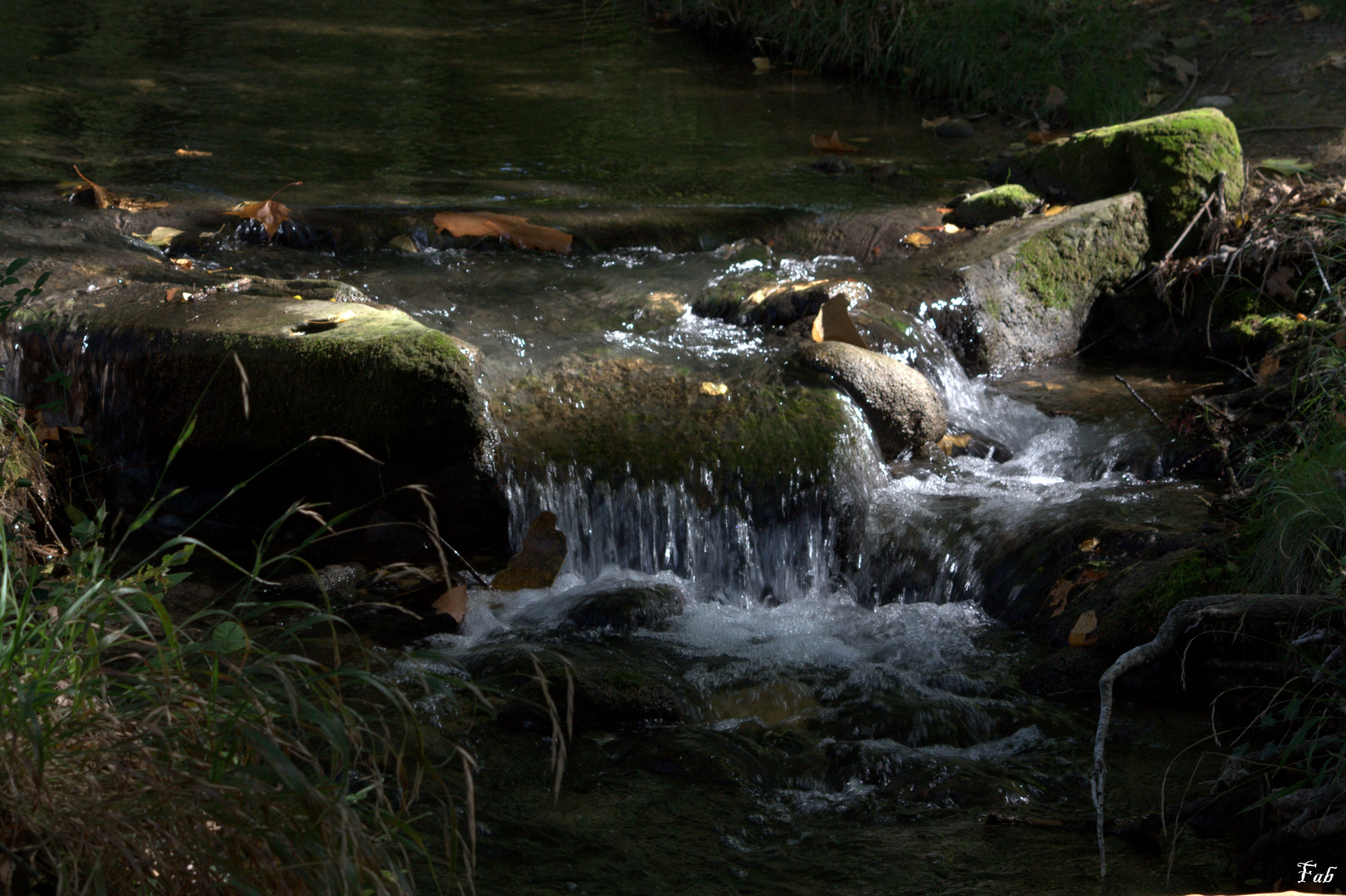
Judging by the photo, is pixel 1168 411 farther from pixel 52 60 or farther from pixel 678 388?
pixel 52 60

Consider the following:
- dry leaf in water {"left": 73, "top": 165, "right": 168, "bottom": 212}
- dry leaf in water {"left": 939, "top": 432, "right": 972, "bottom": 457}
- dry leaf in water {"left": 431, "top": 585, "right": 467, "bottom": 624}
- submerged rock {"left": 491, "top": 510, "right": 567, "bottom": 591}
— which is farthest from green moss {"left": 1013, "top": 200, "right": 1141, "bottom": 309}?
dry leaf in water {"left": 73, "top": 165, "right": 168, "bottom": 212}

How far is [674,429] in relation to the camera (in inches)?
174

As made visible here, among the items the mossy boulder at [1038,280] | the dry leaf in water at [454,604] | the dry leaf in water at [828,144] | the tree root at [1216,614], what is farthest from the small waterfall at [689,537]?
the dry leaf in water at [828,144]

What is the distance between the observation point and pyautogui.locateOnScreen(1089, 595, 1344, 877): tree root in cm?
256

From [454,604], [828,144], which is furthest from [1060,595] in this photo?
[828,144]

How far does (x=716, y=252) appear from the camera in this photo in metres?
6.20

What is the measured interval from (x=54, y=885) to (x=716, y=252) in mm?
5047

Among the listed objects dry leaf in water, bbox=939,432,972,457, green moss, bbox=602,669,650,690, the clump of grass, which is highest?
the clump of grass

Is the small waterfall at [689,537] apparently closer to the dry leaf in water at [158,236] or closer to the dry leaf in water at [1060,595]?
the dry leaf in water at [1060,595]

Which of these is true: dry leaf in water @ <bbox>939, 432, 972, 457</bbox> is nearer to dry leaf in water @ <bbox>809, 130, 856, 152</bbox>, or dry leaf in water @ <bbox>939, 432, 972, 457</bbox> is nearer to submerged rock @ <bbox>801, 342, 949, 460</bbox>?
submerged rock @ <bbox>801, 342, 949, 460</bbox>

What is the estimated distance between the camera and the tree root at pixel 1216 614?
256 cm

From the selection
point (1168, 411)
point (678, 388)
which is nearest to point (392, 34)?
point (678, 388)

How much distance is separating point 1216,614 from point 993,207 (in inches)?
161

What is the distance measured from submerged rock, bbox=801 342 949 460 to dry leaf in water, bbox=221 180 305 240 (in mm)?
2817
